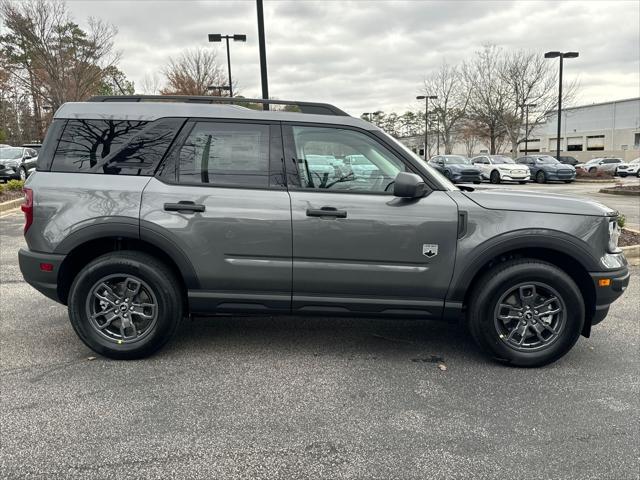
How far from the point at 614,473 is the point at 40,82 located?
29.6 meters

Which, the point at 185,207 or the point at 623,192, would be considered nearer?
the point at 185,207

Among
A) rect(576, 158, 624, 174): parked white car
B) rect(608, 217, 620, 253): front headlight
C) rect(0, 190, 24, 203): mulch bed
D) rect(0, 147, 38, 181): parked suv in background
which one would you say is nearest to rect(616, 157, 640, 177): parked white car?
rect(576, 158, 624, 174): parked white car

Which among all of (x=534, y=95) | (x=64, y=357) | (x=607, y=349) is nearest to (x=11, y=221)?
(x=64, y=357)

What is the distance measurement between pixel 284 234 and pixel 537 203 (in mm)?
1858

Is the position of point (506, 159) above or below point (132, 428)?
above

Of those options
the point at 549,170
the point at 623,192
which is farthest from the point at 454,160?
the point at 623,192

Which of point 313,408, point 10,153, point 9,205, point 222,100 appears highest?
point 10,153

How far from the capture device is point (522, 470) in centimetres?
247

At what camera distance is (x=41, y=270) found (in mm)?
3664

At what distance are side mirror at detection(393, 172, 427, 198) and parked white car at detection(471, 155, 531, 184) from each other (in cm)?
2353

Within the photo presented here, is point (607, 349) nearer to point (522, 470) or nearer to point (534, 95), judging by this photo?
point (522, 470)

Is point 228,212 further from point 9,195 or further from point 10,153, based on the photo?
point 10,153

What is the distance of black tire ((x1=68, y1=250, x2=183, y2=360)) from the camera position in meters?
3.60

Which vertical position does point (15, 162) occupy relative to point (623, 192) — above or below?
above
